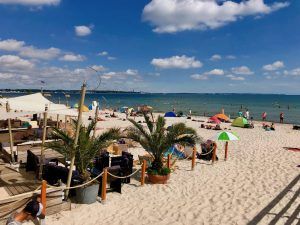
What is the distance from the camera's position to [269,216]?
7.48m

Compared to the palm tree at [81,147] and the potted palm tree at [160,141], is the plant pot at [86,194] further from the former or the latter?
the potted palm tree at [160,141]

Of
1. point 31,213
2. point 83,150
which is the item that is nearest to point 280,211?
point 83,150

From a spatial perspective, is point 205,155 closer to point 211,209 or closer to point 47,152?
point 211,209

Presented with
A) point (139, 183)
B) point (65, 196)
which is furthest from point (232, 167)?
point (65, 196)

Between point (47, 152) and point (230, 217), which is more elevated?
point (47, 152)

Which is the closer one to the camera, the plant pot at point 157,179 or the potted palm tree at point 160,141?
the plant pot at point 157,179

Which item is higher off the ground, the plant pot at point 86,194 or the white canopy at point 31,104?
the white canopy at point 31,104

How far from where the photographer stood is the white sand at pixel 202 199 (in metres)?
7.23

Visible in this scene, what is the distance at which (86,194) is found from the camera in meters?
7.81

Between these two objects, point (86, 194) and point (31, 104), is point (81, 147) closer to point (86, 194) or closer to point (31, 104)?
point (86, 194)

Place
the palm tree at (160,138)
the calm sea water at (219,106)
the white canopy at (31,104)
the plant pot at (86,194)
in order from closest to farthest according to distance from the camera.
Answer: the plant pot at (86,194) < the palm tree at (160,138) < the white canopy at (31,104) < the calm sea water at (219,106)

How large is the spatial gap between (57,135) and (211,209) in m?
4.86

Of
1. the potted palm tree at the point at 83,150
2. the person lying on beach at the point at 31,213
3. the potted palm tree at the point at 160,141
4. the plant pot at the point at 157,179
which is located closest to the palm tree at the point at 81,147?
the potted palm tree at the point at 83,150

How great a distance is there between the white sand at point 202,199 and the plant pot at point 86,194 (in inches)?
7.3
